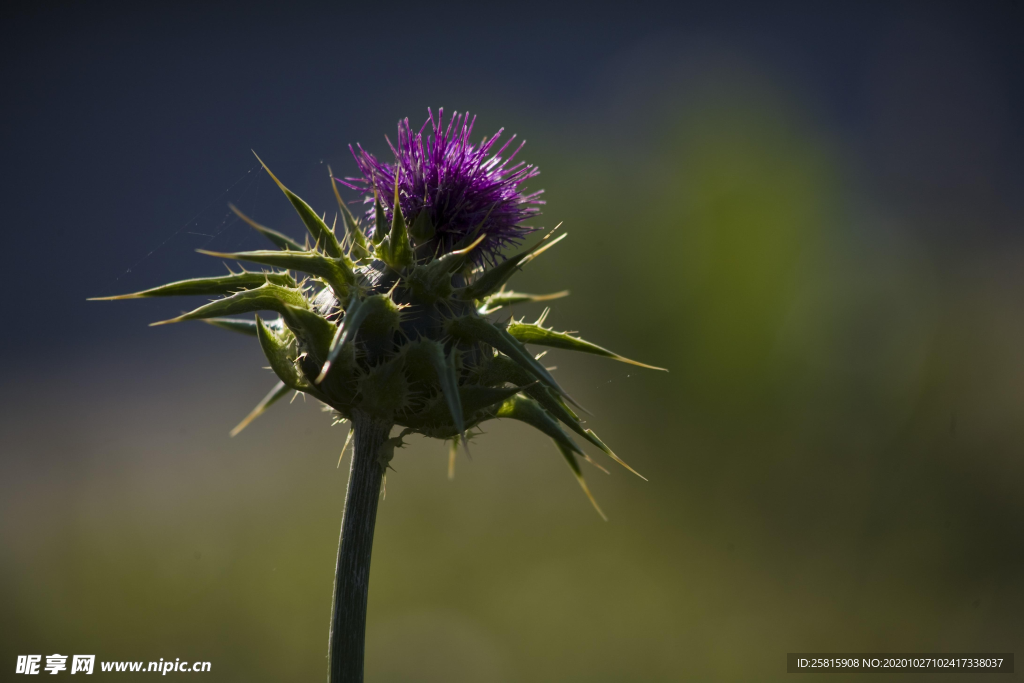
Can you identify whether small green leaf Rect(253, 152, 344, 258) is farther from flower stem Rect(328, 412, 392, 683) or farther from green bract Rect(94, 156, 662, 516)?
flower stem Rect(328, 412, 392, 683)

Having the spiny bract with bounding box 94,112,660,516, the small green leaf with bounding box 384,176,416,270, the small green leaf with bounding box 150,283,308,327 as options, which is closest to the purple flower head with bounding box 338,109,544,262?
the spiny bract with bounding box 94,112,660,516

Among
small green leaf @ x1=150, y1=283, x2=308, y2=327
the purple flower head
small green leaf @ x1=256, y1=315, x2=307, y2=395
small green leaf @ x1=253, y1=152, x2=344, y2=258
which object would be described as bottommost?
small green leaf @ x1=256, y1=315, x2=307, y2=395

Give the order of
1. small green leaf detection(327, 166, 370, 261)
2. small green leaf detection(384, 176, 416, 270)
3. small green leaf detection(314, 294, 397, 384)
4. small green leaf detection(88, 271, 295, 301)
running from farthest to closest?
small green leaf detection(327, 166, 370, 261) < small green leaf detection(384, 176, 416, 270) < small green leaf detection(88, 271, 295, 301) < small green leaf detection(314, 294, 397, 384)

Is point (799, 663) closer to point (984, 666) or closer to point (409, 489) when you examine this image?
point (984, 666)

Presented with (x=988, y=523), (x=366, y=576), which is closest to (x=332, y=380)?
(x=366, y=576)

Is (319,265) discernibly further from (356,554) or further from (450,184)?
(356,554)

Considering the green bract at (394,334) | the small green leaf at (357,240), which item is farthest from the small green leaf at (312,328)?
the small green leaf at (357,240)

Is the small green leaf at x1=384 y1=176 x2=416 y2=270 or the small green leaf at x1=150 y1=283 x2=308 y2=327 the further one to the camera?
the small green leaf at x1=384 y1=176 x2=416 y2=270
